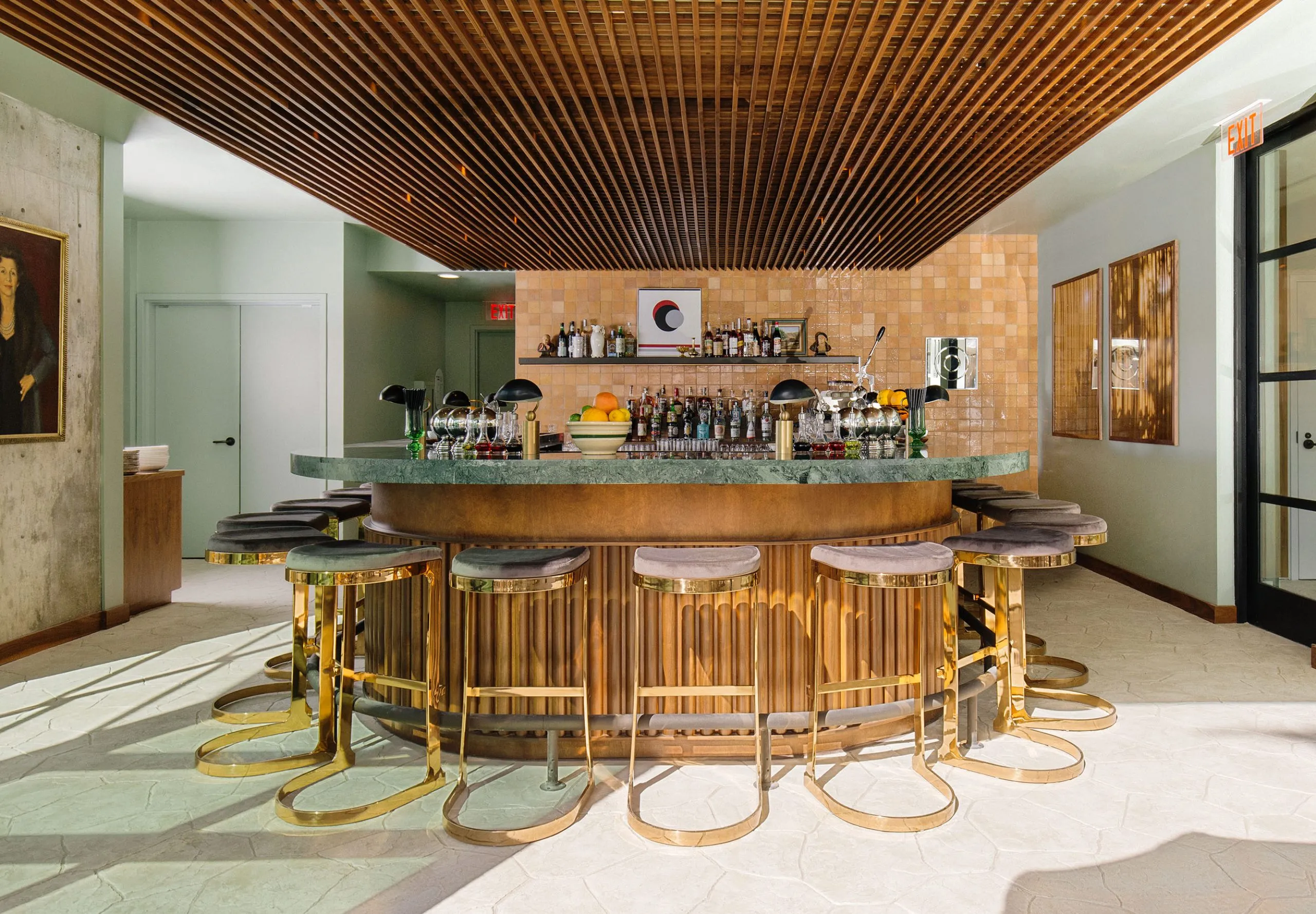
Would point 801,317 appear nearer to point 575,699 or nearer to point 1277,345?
point 1277,345

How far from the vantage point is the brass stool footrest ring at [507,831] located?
7.43 feet

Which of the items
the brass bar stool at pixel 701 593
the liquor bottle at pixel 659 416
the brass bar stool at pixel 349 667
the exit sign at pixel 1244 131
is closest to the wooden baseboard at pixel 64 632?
the brass bar stool at pixel 349 667

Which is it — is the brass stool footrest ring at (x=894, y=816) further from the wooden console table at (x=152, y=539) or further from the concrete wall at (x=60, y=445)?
the wooden console table at (x=152, y=539)

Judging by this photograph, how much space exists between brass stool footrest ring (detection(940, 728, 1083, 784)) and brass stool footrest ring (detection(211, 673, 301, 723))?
2.50 m

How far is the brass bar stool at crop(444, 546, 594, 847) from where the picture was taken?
231 centimetres

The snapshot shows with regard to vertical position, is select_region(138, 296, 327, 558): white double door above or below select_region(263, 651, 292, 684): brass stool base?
above

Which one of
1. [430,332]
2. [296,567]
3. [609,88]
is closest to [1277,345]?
[609,88]

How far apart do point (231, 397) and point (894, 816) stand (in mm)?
6928

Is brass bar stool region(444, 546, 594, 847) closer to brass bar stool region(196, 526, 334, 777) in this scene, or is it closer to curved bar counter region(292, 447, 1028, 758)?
curved bar counter region(292, 447, 1028, 758)

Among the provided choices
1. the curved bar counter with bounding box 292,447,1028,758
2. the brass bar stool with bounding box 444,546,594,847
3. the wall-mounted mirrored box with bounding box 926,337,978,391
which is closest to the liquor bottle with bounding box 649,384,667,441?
the wall-mounted mirrored box with bounding box 926,337,978,391

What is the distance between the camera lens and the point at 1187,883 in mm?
2076

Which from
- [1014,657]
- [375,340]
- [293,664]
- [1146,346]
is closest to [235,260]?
[375,340]

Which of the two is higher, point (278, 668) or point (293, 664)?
point (293, 664)

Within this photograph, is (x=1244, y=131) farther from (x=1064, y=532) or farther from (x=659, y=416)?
(x=659, y=416)
